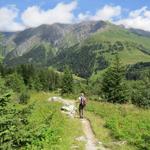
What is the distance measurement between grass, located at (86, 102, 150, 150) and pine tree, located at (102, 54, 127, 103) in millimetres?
22042

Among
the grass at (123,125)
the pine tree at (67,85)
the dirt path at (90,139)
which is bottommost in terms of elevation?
the pine tree at (67,85)

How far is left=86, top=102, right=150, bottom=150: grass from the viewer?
2535cm

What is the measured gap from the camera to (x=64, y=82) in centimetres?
9706

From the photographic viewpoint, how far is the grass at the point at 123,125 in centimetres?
2535

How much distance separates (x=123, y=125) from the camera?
3066cm

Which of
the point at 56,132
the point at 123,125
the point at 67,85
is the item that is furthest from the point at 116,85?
the point at 56,132

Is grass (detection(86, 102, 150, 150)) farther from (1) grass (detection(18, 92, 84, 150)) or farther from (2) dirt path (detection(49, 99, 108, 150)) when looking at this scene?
(1) grass (detection(18, 92, 84, 150))

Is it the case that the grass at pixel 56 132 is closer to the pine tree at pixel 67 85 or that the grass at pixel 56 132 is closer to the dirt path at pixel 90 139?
the dirt path at pixel 90 139

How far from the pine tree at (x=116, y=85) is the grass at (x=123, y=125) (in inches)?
868

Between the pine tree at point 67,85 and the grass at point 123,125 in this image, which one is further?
the pine tree at point 67,85

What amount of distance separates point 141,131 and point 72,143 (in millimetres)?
5619

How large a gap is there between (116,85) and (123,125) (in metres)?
35.1

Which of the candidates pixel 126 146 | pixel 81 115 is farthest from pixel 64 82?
pixel 126 146

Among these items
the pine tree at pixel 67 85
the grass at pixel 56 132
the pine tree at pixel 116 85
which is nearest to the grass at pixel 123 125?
the grass at pixel 56 132
